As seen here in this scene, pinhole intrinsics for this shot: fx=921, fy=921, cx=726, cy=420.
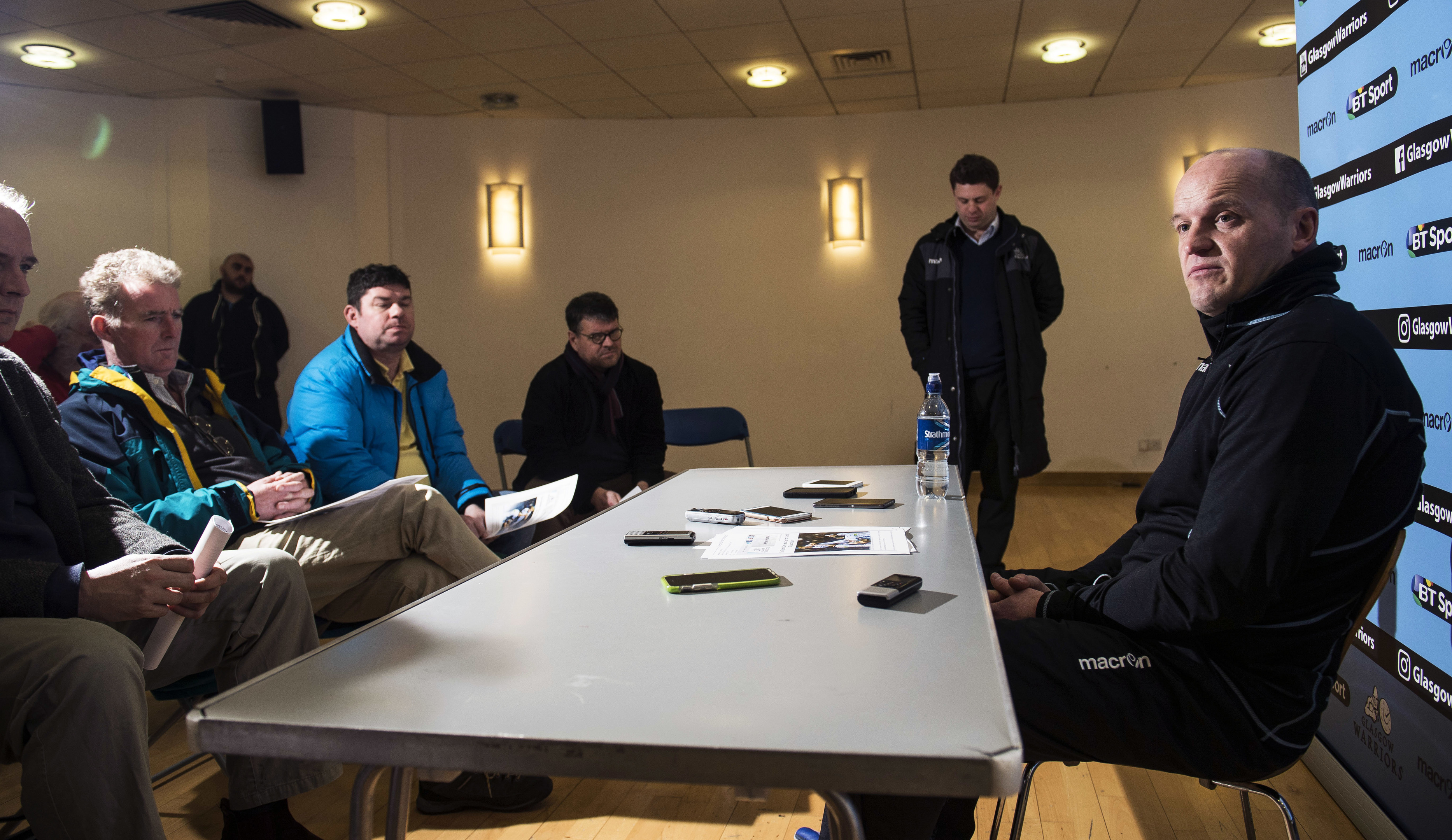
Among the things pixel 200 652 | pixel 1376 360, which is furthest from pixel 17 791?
pixel 1376 360

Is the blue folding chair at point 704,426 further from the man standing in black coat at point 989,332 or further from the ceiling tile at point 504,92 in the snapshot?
the ceiling tile at point 504,92

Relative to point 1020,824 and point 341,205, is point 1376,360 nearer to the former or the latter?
point 1020,824

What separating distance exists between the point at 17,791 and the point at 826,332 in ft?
17.7

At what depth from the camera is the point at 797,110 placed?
21.0 ft

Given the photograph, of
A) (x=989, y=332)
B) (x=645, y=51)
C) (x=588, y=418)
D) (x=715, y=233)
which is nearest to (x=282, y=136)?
(x=645, y=51)

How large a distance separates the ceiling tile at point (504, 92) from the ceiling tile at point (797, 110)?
144 centimetres

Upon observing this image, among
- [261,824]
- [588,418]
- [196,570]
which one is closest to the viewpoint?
[196,570]

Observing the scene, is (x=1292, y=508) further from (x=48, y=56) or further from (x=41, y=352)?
(x=48, y=56)

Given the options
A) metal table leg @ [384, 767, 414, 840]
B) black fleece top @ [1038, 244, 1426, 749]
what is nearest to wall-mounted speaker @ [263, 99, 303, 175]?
metal table leg @ [384, 767, 414, 840]

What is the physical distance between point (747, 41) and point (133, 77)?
11.7ft

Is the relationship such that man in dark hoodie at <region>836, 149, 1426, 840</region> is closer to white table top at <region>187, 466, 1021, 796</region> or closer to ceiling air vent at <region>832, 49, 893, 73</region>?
white table top at <region>187, 466, 1021, 796</region>

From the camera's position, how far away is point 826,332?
6.67 m

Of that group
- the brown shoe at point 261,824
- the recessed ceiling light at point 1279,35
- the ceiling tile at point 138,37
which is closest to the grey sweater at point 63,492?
the brown shoe at point 261,824

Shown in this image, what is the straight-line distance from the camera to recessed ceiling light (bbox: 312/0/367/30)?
4391 millimetres
